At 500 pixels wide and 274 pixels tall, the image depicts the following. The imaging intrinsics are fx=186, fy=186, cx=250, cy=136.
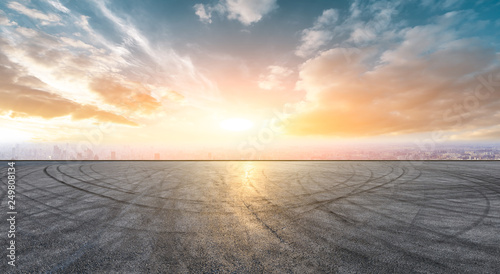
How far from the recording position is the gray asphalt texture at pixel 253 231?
3457mm

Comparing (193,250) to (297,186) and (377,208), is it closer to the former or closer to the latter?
(377,208)

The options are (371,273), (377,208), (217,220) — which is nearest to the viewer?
(371,273)

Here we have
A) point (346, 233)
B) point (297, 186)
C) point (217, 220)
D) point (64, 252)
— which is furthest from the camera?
point (297, 186)

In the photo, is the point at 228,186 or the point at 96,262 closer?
the point at 96,262

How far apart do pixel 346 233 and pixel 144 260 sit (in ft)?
15.0

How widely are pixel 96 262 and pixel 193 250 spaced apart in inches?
69.0

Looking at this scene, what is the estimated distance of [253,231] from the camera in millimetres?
4754

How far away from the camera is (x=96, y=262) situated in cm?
350

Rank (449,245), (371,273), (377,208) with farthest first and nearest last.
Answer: (377,208) → (449,245) → (371,273)

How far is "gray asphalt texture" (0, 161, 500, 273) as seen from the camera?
3.46 metres

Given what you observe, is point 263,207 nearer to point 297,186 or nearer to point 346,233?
point 346,233

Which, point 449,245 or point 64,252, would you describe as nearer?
point 64,252

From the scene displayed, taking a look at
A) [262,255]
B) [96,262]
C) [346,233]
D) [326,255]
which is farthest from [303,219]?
[96,262]

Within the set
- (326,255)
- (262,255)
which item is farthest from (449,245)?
(262,255)
